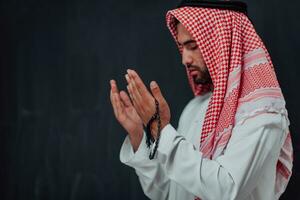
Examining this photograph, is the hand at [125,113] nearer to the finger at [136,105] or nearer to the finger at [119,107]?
the finger at [119,107]

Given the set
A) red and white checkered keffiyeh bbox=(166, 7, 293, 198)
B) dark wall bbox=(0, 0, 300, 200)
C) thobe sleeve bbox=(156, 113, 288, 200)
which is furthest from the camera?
dark wall bbox=(0, 0, 300, 200)

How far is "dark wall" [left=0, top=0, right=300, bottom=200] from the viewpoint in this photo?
2361mm

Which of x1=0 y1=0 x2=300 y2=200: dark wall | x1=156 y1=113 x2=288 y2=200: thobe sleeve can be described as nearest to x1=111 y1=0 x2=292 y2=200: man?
x1=156 y1=113 x2=288 y2=200: thobe sleeve

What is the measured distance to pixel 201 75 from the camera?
1913mm

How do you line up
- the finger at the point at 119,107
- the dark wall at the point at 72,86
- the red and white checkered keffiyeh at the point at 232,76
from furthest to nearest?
the dark wall at the point at 72,86, the finger at the point at 119,107, the red and white checkered keffiyeh at the point at 232,76

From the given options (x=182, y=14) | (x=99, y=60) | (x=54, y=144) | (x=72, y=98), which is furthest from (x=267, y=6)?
(x=54, y=144)

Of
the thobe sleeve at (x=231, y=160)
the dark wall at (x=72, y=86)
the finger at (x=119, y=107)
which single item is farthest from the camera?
the dark wall at (x=72, y=86)

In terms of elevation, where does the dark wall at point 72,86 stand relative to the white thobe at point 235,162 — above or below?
above

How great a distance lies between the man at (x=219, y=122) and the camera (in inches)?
61.6

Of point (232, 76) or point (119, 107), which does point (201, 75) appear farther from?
point (119, 107)

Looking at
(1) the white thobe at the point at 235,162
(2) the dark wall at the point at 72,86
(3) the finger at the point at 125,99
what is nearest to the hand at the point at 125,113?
(3) the finger at the point at 125,99

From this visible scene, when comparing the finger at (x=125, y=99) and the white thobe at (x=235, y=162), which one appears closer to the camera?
the white thobe at (x=235, y=162)

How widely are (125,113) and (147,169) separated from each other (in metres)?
0.27

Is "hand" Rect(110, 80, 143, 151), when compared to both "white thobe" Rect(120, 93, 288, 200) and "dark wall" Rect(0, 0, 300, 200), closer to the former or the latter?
"white thobe" Rect(120, 93, 288, 200)
